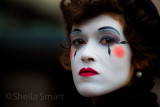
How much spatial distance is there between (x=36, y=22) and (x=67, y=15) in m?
1.88

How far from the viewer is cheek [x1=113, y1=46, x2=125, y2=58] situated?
5.53 feet

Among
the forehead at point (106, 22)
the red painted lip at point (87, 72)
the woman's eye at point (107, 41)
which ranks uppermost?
the forehead at point (106, 22)

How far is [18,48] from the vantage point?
11.7 ft

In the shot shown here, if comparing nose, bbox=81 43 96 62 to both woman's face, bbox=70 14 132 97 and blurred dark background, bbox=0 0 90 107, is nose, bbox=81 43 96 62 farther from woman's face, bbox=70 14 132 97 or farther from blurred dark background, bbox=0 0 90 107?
blurred dark background, bbox=0 0 90 107

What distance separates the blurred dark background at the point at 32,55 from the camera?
3303 millimetres

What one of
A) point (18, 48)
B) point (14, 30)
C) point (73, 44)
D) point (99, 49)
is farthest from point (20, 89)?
point (99, 49)

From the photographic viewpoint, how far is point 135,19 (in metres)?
1.74

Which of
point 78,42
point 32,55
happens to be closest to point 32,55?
point 32,55

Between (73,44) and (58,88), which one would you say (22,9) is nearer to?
(58,88)

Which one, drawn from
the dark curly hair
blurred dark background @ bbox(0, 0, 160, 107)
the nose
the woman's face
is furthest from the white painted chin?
blurred dark background @ bbox(0, 0, 160, 107)

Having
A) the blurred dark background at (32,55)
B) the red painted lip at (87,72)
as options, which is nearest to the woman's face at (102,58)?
the red painted lip at (87,72)

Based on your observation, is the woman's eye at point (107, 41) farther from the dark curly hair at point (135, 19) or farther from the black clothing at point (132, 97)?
the black clothing at point (132, 97)

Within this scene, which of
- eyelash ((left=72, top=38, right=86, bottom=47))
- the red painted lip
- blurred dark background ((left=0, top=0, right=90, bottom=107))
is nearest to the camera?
the red painted lip

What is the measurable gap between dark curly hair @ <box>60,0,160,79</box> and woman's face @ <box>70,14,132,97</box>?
1.7 inches
